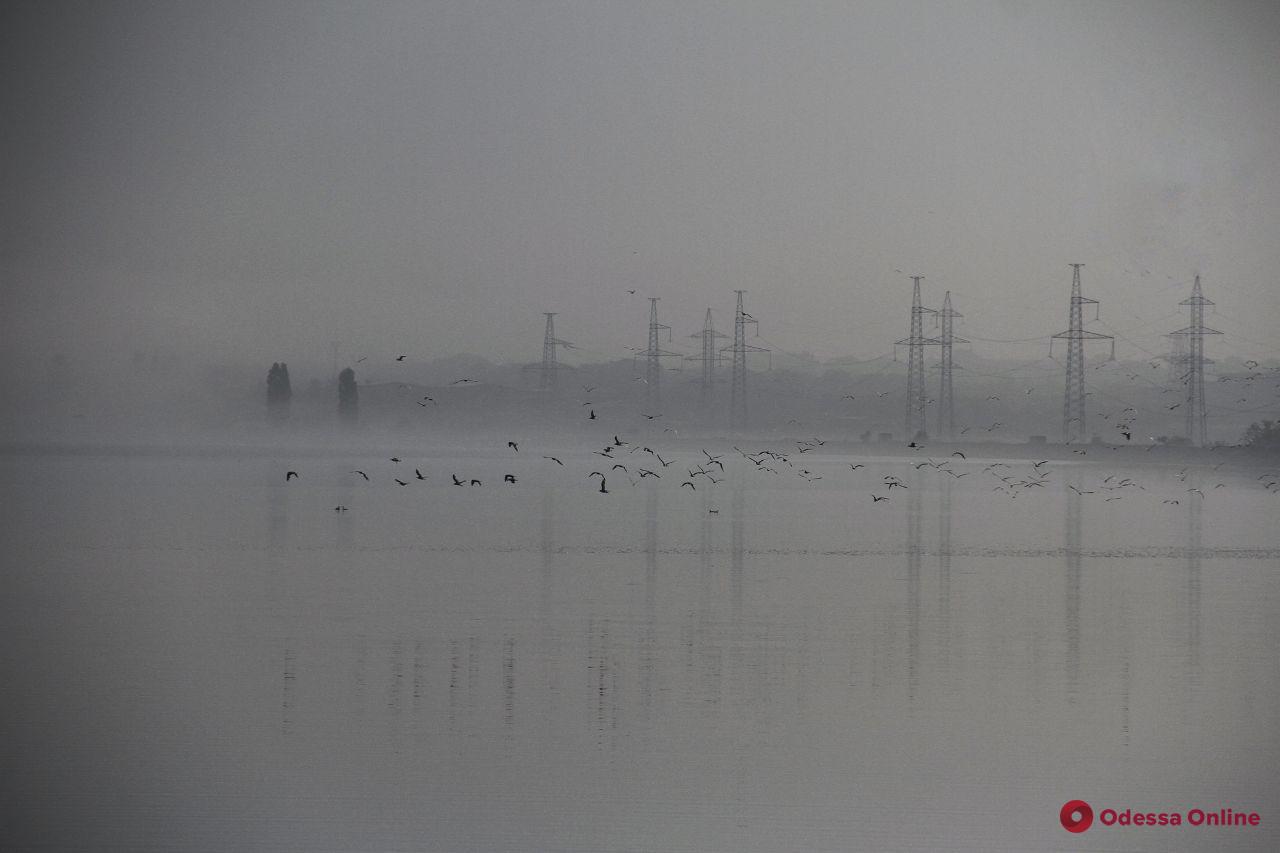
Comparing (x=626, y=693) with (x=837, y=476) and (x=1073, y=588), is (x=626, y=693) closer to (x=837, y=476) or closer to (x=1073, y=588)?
(x=1073, y=588)

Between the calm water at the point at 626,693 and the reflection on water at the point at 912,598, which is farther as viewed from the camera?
the reflection on water at the point at 912,598

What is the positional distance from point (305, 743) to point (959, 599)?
47.3 feet

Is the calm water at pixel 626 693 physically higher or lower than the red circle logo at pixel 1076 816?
higher

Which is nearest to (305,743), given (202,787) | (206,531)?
(202,787)

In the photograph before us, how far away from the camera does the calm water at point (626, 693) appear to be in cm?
1338

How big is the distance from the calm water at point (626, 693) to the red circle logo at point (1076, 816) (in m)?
0.14

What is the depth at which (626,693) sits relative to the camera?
690 inches

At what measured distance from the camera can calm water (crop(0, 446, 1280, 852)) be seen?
13375mm

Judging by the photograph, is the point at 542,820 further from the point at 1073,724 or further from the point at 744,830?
the point at 1073,724

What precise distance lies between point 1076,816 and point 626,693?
18.4 feet

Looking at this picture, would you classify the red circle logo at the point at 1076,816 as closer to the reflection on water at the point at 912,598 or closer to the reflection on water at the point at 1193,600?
the reflection on water at the point at 912,598

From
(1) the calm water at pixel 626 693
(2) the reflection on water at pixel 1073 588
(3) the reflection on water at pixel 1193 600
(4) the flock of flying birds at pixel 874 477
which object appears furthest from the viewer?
(4) the flock of flying birds at pixel 874 477

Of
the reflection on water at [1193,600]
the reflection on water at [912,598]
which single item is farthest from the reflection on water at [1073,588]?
the reflection on water at [912,598]

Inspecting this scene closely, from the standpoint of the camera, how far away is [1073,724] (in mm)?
16578
